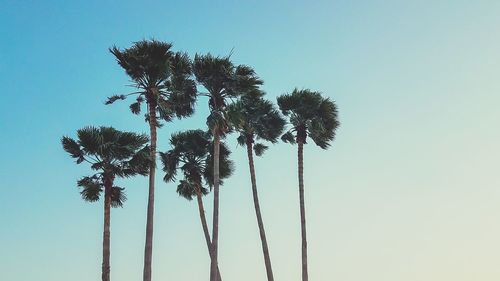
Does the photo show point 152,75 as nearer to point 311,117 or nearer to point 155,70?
point 155,70

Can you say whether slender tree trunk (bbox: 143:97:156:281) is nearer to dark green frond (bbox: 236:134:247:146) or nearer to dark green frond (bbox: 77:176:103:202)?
dark green frond (bbox: 77:176:103:202)

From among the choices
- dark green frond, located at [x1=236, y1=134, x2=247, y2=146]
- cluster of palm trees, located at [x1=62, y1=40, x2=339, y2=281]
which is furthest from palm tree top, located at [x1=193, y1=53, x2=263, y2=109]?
dark green frond, located at [x1=236, y1=134, x2=247, y2=146]

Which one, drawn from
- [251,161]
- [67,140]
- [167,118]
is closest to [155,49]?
[167,118]

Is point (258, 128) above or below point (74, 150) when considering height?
above

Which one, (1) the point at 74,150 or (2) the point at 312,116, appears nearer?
(1) the point at 74,150

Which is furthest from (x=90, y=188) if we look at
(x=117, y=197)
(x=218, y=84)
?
(x=218, y=84)

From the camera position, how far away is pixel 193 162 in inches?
1644

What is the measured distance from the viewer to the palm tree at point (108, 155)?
99.8 feet

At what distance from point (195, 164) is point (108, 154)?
11.8m

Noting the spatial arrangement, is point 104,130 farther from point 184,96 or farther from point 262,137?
point 262,137

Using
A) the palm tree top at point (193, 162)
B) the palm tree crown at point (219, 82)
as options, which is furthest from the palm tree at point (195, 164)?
the palm tree crown at point (219, 82)

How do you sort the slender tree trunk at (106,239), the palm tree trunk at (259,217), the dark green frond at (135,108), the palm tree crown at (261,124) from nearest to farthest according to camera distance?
1. the slender tree trunk at (106,239)
2. the dark green frond at (135,108)
3. the palm tree trunk at (259,217)
4. the palm tree crown at (261,124)

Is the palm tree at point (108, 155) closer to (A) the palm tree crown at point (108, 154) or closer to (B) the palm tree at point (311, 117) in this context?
(A) the palm tree crown at point (108, 154)

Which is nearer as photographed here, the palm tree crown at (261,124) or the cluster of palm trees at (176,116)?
the cluster of palm trees at (176,116)
